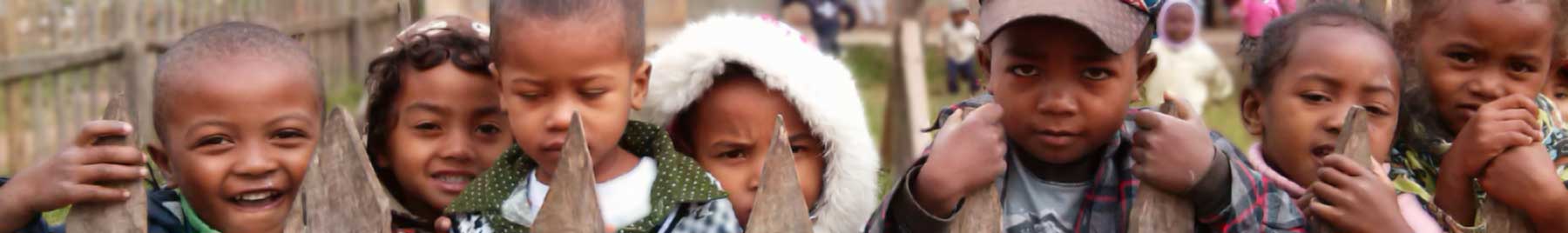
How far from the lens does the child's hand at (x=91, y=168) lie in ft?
7.48

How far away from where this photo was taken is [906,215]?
2402 millimetres

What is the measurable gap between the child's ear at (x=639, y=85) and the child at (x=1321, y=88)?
1.07m

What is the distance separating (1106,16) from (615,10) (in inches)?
29.6

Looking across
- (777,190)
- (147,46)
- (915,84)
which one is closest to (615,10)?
(777,190)

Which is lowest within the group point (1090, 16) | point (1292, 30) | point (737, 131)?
point (737, 131)

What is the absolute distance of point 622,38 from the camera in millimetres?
2543

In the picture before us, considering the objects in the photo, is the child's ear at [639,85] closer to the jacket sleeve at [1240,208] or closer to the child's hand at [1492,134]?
the jacket sleeve at [1240,208]

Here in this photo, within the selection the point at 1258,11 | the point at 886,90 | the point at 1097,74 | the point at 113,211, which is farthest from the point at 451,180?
the point at 886,90

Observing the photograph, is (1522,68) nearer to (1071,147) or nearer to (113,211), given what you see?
(1071,147)

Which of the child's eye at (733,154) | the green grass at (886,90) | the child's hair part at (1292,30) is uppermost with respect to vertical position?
the child's hair part at (1292,30)

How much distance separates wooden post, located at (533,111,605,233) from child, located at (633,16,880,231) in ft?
2.33

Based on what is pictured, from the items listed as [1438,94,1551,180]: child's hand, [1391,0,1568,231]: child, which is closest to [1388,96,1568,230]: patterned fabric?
[1391,0,1568,231]: child

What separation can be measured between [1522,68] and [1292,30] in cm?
51

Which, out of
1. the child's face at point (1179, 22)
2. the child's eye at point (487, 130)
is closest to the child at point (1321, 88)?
the child's eye at point (487, 130)
